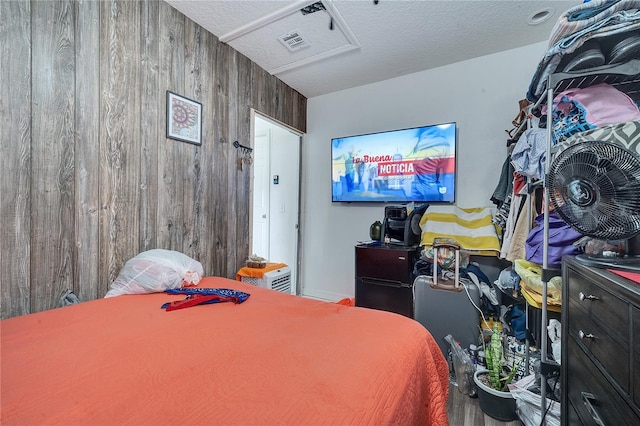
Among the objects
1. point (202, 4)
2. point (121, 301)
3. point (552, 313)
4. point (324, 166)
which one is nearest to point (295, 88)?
point (324, 166)

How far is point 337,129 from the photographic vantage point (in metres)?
3.35

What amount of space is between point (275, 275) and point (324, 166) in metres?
1.63

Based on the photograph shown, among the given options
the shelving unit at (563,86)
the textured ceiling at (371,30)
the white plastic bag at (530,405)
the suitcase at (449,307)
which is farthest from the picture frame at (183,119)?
the white plastic bag at (530,405)

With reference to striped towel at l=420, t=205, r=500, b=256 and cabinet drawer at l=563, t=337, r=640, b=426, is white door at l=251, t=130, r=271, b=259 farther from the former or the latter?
cabinet drawer at l=563, t=337, r=640, b=426

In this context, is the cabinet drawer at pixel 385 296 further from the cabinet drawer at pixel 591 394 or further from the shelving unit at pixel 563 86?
the cabinet drawer at pixel 591 394

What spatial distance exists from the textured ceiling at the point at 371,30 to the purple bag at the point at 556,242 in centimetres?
165

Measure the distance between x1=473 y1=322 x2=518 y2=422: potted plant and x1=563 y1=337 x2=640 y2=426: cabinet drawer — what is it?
1.50ft

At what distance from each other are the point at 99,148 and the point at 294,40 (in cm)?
175

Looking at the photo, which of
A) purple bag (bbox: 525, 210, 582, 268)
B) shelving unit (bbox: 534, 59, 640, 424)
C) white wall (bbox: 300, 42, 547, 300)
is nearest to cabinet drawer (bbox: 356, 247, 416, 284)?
white wall (bbox: 300, 42, 547, 300)

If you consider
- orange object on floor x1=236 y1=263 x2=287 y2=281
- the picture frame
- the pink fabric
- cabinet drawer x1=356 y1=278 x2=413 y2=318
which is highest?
the picture frame

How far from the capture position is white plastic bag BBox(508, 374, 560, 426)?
1.24 meters

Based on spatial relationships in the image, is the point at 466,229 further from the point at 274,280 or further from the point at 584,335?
the point at 274,280

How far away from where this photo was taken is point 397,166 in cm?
287

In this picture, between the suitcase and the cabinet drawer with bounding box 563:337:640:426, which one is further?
the suitcase
